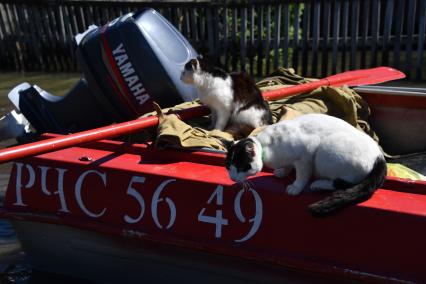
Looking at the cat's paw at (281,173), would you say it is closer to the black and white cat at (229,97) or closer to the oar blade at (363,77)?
the black and white cat at (229,97)

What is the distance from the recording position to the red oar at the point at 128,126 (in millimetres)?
2744

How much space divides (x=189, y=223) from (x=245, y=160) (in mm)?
616

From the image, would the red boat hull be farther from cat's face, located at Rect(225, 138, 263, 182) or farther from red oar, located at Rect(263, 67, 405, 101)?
red oar, located at Rect(263, 67, 405, 101)

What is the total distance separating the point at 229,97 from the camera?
3.55 metres

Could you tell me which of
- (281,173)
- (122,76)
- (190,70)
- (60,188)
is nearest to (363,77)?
(190,70)

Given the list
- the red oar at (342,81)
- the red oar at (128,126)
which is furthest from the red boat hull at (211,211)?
the red oar at (342,81)

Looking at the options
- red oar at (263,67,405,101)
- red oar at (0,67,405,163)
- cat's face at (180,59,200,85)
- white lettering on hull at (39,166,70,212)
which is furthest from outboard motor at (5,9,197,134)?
white lettering on hull at (39,166,70,212)

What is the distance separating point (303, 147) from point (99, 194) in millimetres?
1212

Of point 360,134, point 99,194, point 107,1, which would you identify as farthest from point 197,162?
point 107,1

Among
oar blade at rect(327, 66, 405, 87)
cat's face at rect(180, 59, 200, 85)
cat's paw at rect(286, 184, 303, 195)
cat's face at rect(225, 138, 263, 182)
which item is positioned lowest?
cat's paw at rect(286, 184, 303, 195)

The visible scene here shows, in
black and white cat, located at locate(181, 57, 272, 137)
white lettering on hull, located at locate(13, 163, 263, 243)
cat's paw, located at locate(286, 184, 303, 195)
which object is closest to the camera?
cat's paw, located at locate(286, 184, 303, 195)

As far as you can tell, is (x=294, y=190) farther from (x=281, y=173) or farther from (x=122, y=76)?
(x=122, y=76)

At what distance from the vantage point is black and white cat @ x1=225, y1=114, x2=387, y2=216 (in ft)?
7.48

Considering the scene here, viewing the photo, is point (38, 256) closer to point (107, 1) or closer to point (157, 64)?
point (157, 64)
